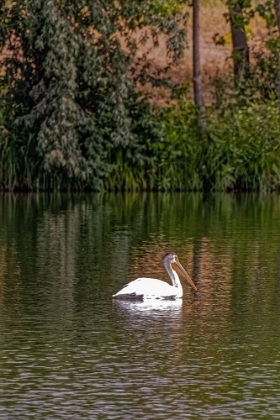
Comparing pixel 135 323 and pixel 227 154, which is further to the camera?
pixel 227 154

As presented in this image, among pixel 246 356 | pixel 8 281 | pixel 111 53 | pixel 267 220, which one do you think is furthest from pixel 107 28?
pixel 246 356

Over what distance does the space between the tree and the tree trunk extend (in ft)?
10.0

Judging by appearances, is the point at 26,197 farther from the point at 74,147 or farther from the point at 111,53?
the point at 111,53

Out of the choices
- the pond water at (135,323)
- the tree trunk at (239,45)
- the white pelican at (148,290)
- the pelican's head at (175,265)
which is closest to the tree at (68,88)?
the tree trunk at (239,45)

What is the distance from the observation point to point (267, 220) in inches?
1068

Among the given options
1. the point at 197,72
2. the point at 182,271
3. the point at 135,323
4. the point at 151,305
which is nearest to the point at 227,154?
the point at 197,72

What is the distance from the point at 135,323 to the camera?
14773mm

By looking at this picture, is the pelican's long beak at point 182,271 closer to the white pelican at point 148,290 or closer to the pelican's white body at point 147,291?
the white pelican at point 148,290

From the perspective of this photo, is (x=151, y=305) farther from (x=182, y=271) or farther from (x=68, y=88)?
(x=68, y=88)

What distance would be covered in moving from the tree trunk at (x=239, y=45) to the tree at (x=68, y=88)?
3061 mm

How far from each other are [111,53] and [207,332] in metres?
20.6

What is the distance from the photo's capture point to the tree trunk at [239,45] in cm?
3688

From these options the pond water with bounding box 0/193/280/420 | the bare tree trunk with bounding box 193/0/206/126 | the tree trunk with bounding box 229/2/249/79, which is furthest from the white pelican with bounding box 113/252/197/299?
the tree trunk with bounding box 229/2/249/79

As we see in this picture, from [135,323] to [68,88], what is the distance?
61.3ft
